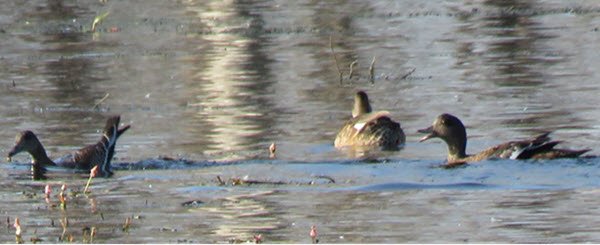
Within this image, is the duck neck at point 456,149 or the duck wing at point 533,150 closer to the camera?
the duck wing at point 533,150

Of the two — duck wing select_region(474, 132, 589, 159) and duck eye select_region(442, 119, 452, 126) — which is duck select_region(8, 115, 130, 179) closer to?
duck eye select_region(442, 119, 452, 126)

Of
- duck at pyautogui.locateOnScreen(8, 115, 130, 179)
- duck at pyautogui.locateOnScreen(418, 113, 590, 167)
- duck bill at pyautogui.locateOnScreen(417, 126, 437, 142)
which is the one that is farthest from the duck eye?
duck at pyautogui.locateOnScreen(8, 115, 130, 179)

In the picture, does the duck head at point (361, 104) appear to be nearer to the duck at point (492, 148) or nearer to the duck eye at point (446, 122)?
the duck at point (492, 148)

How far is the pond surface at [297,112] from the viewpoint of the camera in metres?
11.3

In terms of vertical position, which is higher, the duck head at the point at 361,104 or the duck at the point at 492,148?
the duck at the point at 492,148

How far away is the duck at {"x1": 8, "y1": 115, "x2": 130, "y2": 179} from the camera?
14.6m

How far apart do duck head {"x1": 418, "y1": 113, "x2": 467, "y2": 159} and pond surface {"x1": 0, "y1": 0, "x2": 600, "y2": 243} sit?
0.23 metres

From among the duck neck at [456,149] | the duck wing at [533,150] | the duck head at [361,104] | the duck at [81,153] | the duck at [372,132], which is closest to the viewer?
the duck wing at [533,150]

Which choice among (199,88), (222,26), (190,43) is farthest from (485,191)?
(222,26)

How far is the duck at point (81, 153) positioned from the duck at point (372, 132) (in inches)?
82.1

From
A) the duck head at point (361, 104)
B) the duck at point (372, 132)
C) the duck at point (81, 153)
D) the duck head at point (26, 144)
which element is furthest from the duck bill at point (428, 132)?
the duck head at point (26, 144)

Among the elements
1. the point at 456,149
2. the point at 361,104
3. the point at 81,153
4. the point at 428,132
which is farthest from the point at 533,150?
the point at 81,153

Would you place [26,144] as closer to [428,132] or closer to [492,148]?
[428,132]

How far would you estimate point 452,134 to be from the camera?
14.9 metres
